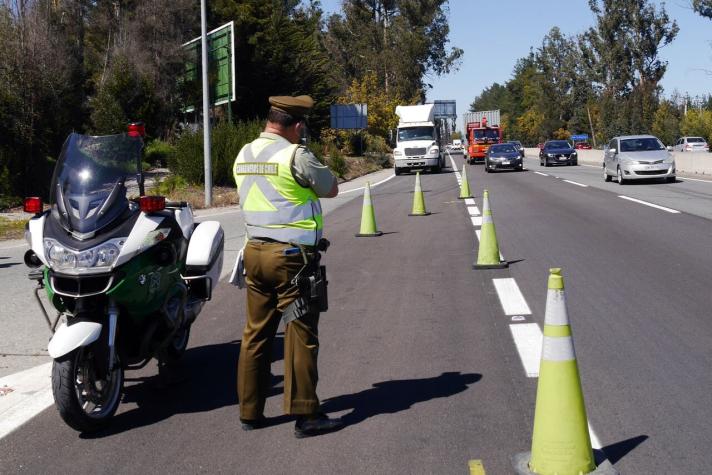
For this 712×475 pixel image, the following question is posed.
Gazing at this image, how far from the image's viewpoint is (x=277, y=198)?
4754mm

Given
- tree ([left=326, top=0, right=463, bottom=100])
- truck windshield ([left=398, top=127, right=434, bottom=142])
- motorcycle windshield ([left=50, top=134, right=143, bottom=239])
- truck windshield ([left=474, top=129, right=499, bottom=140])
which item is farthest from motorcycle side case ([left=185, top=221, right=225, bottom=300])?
tree ([left=326, top=0, right=463, bottom=100])

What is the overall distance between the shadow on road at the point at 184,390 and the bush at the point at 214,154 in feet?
68.3

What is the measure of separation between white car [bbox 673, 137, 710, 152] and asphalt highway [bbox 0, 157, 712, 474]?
171ft

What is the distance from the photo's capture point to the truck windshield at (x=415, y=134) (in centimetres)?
4344

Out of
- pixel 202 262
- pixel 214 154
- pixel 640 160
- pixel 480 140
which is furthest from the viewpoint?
pixel 480 140

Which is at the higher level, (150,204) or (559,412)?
(150,204)

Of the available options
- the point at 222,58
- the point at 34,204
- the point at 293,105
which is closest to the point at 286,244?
the point at 293,105

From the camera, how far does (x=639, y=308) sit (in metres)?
7.96

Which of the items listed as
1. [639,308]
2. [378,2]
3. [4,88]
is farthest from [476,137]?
[639,308]

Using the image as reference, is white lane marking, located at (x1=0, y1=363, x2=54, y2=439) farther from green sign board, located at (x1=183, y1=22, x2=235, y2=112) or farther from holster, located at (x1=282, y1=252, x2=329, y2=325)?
green sign board, located at (x1=183, y1=22, x2=235, y2=112)

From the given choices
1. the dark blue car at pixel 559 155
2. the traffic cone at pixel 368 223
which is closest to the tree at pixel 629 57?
the dark blue car at pixel 559 155

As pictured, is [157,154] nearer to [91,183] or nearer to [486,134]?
[486,134]

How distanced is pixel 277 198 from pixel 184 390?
1.89 meters

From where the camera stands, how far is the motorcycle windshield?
5.11 metres
